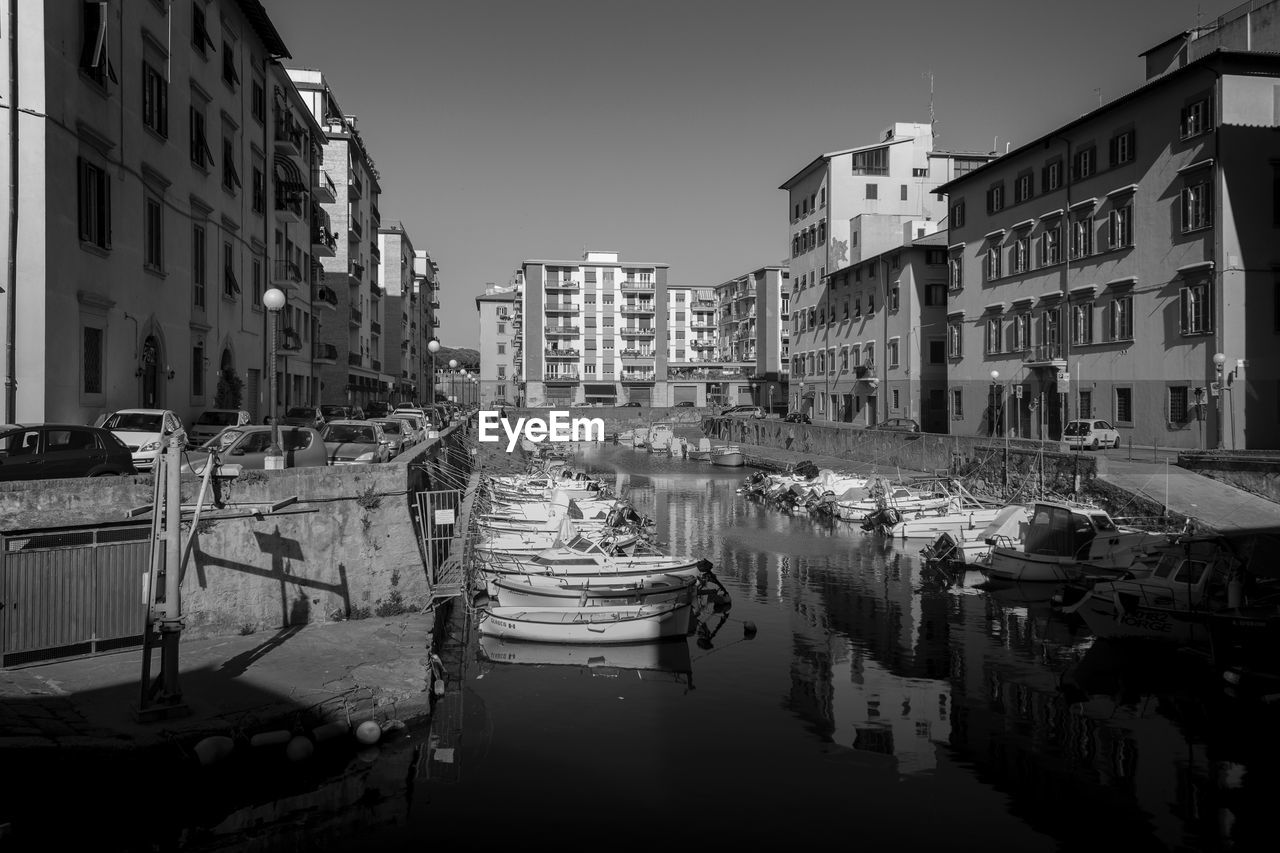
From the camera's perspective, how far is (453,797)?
11906 millimetres

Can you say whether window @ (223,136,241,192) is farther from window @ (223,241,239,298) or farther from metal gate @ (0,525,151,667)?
metal gate @ (0,525,151,667)

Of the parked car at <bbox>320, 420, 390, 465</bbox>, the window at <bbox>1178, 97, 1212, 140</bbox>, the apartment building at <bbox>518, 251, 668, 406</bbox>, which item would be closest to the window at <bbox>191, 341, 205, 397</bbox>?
the parked car at <bbox>320, 420, 390, 465</bbox>

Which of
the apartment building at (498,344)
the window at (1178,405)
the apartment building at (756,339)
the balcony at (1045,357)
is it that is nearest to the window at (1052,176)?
the balcony at (1045,357)

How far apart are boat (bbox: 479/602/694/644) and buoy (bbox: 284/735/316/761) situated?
764 cm

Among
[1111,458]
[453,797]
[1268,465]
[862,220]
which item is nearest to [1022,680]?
[453,797]

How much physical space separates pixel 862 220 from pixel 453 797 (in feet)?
202

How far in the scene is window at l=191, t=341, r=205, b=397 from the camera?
31.1 meters

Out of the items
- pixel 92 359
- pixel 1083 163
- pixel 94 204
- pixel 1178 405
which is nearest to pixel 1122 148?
pixel 1083 163

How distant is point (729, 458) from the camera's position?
67062 mm

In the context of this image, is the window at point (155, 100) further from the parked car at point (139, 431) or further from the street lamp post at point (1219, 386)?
the street lamp post at point (1219, 386)

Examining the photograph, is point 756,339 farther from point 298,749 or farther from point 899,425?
point 298,749

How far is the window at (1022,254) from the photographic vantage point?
152 feet

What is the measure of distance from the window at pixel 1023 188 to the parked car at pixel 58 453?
42.3 metres

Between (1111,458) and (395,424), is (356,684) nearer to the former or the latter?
(395,424)
